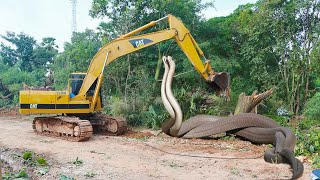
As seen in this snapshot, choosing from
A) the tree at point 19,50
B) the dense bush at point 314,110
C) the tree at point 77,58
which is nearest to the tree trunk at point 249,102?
the dense bush at point 314,110

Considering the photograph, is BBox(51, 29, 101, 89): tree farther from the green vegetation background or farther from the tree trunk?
the tree trunk

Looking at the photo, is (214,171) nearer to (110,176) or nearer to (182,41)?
(110,176)

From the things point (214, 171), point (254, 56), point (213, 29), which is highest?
point (213, 29)

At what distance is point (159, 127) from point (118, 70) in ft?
13.2

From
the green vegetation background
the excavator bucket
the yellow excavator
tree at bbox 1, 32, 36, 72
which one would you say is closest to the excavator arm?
the yellow excavator

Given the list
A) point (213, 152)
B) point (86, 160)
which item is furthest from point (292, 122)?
point (86, 160)

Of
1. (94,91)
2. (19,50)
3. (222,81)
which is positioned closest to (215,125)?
(222,81)

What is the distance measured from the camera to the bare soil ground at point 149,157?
6.29 metres

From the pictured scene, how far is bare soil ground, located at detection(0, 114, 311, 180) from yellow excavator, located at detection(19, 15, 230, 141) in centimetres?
46

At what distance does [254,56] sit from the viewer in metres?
15.6

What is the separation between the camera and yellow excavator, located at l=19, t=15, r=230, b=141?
1004 cm

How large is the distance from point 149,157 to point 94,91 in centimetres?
372

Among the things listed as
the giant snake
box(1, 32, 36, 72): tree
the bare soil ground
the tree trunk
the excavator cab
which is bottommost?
the bare soil ground

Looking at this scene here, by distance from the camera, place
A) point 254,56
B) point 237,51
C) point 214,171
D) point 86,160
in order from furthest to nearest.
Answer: point 237,51 < point 254,56 < point 86,160 < point 214,171
